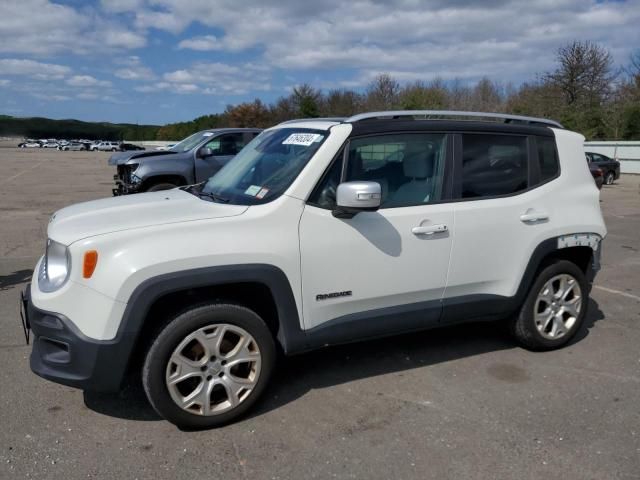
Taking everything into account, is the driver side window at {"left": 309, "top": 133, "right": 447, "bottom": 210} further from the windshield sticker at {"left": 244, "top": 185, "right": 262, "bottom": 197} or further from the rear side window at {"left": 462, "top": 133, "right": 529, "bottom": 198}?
the windshield sticker at {"left": 244, "top": 185, "right": 262, "bottom": 197}

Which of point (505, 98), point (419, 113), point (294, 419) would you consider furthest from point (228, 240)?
point (505, 98)

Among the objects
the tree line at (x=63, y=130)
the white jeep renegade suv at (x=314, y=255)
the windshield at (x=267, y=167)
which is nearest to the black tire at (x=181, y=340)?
the white jeep renegade suv at (x=314, y=255)

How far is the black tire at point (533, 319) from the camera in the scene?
4.50 metres

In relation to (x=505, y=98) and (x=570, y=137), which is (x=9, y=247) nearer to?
(x=570, y=137)

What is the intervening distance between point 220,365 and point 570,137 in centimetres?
337

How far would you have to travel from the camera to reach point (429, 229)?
3896mm

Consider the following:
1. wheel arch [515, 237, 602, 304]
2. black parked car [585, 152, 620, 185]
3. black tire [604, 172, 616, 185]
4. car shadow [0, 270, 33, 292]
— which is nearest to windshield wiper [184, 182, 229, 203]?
wheel arch [515, 237, 602, 304]

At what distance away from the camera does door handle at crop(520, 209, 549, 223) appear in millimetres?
4316

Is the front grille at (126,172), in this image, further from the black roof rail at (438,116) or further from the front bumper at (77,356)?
the front bumper at (77,356)

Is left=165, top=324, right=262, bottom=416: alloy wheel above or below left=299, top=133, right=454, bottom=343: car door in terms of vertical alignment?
below

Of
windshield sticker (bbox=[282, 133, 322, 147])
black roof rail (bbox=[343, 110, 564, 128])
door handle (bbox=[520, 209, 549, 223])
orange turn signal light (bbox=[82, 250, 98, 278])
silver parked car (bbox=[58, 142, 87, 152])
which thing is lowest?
orange turn signal light (bbox=[82, 250, 98, 278])

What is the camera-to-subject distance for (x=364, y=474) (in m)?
3.01

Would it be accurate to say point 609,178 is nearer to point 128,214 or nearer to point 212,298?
point 212,298

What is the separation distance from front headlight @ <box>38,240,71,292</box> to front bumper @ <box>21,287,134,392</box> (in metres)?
0.16
